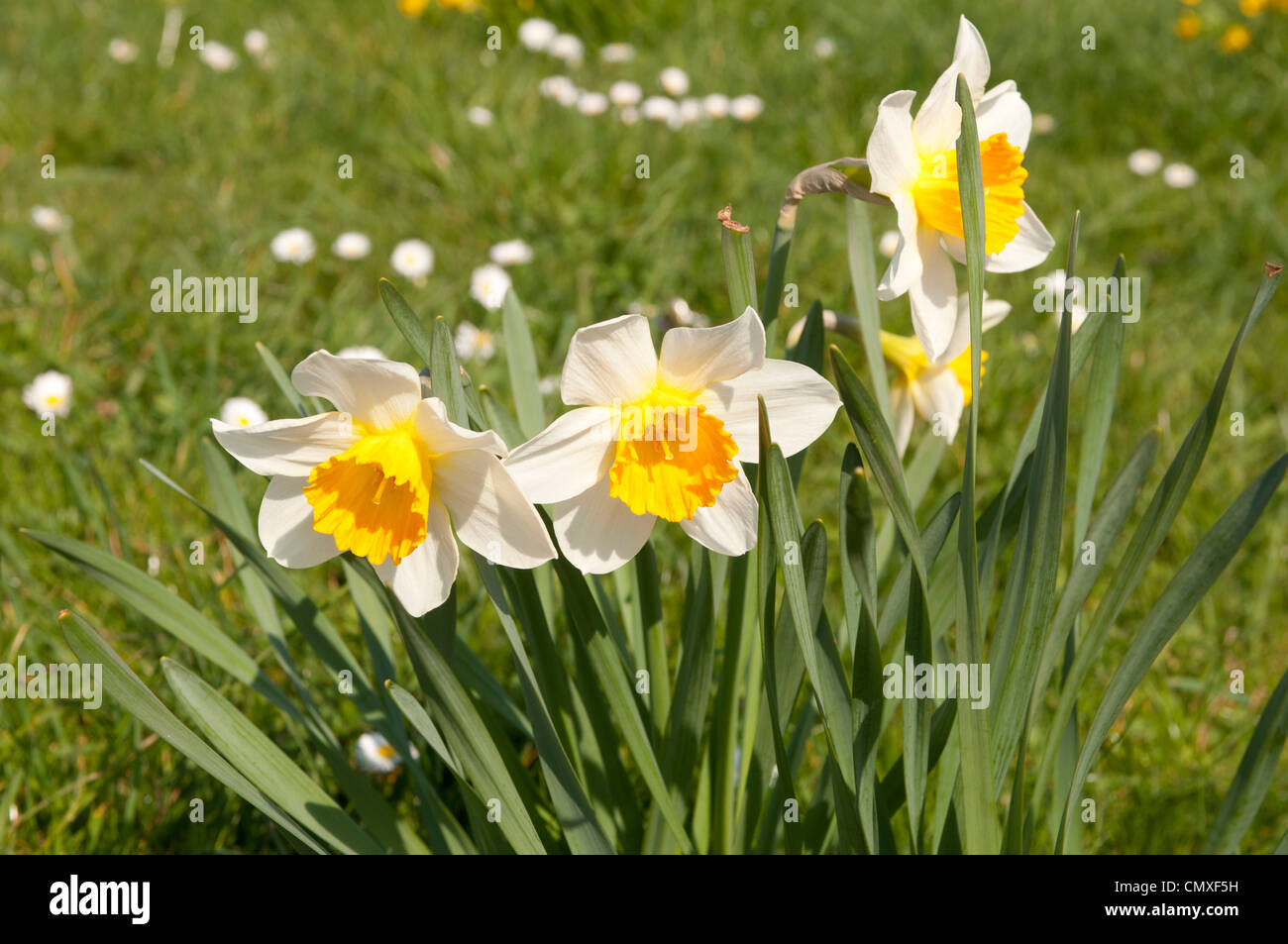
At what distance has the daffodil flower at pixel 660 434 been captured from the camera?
928mm

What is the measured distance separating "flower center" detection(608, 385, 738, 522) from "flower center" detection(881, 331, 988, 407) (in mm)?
359

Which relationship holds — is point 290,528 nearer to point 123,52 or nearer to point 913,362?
point 913,362

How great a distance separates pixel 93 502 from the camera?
2.12 metres

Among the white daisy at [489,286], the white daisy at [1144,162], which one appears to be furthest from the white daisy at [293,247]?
the white daisy at [1144,162]

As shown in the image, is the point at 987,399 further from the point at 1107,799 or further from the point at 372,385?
the point at 372,385

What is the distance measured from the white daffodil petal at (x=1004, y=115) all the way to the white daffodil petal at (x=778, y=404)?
0.34 m

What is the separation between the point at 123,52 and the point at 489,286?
2.27 metres

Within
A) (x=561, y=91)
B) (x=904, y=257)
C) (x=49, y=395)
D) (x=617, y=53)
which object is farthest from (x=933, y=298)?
(x=617, y=53)

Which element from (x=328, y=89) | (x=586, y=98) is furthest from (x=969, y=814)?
(x=328, y=89)

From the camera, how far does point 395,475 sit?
36.6 inches

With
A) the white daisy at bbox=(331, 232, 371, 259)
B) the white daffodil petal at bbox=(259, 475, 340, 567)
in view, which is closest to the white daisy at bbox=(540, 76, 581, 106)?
the white daisy at bbox=(331, 232, 371, 259)

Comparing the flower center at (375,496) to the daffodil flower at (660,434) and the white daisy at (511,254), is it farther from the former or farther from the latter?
the white daisy at (511,254)

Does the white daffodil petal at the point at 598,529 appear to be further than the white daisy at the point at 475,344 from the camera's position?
No
